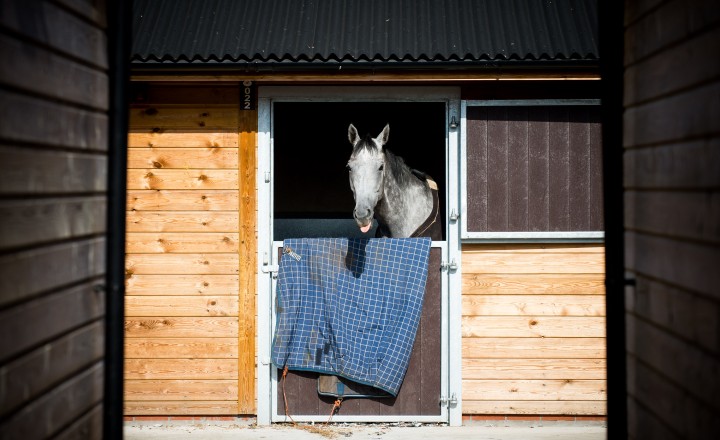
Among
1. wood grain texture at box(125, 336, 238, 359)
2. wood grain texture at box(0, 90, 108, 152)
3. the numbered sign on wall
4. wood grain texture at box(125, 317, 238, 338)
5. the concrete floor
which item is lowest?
the concrete floor

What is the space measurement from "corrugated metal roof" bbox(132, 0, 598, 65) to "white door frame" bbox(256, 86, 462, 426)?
0.32 meters

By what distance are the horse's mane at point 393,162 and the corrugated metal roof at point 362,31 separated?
1.79ft

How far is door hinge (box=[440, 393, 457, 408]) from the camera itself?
5.83 meters

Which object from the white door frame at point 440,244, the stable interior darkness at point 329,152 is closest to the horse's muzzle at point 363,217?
the white door frame at point 440,244

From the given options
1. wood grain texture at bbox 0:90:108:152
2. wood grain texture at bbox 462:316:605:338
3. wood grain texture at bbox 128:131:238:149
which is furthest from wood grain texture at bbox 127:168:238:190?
wood grain texture at bbox 0:90:108:152

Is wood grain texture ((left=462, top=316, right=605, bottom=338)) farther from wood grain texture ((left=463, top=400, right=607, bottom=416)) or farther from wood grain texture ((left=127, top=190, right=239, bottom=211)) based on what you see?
wood grain texture ((left=127, top=190, right=239, bottom=211))

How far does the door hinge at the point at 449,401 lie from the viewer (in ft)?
19.1

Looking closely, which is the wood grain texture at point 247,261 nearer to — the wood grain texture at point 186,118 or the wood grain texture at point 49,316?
the wood grain texture at point 186,118

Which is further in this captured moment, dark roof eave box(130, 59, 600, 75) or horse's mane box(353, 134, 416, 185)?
horse's mane box(353, 134, 416, 185)

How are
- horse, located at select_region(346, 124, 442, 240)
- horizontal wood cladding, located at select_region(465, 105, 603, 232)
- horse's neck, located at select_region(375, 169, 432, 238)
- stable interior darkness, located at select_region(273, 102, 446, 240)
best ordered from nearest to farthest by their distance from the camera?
horse, located at select_region(346, 124, 442, 240)
horizontal wood cladding, located at select_region(465, 105, 603, 232)
horse's neck, located at select_region(375, 169, 432, 238)
stable interior darkness, located at select_region(273, 102, 446, 240)

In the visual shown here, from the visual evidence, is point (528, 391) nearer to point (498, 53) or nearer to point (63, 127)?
point (498, 53)

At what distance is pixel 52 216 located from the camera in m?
2.75

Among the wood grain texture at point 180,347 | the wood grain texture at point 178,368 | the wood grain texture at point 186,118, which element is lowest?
the wood grain texture at point 178,368

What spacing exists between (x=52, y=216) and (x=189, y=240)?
10.0ft
